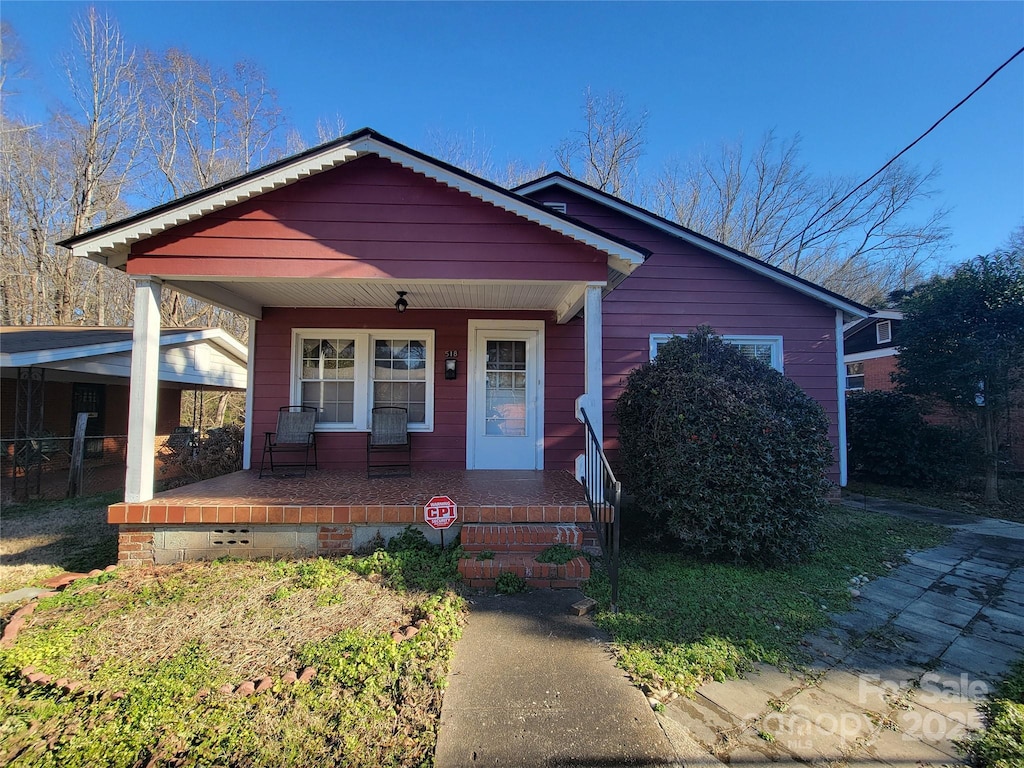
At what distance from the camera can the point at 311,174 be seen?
4.34 meters

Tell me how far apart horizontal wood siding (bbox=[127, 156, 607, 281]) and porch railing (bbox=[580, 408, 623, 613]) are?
5.60ft

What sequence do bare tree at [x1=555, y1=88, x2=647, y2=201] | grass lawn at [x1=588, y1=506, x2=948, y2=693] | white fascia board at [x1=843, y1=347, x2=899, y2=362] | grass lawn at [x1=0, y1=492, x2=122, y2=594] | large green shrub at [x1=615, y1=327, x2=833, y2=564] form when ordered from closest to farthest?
grass lawn at [x1=588, y1=506, x2=948, y2=693], large green shrub at [x1=615, y1=327, x2=833, y2=564], grass lawn at [x1=0, y1=492, x2=122, y2=594], white fascia board at [x1=843, y1=347, x2=899, y2=362], bare tree at [x1=555, y1=88, x2=647, y2=201]

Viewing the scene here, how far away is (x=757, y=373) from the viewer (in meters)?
4.44

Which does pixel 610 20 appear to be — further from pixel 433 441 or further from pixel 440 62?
pixel 433 441

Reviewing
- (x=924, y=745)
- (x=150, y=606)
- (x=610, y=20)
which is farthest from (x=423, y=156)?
(x=610, y=20)

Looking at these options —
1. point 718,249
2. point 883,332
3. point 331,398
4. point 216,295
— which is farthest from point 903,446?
point 216,295

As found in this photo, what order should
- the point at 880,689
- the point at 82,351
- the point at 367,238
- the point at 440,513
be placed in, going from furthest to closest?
the point at 82,351 → the point at 367,238 → the point at 440,513 → the point at 880,689

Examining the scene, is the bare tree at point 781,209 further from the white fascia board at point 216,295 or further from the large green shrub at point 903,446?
the white fascia board at point 216,295

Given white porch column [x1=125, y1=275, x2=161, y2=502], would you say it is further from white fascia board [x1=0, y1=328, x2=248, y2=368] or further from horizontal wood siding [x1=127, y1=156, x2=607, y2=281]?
white fascia board [x1=0, y1=328, x2=248, y2=368]

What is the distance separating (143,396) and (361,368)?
254 cm

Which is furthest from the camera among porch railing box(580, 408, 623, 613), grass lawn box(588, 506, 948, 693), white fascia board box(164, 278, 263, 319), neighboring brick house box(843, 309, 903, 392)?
neighboring brick house box(843, 309, 903, 392)

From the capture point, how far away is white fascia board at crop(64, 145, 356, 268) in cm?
411

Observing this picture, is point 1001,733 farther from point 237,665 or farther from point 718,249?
point 718,249

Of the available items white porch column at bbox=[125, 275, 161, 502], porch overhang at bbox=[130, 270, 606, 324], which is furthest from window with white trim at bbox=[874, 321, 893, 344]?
white porch column at bbox=[125, 275, 161, 502]
